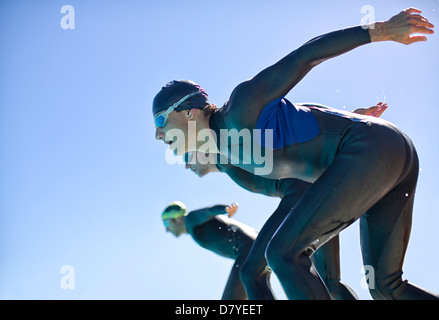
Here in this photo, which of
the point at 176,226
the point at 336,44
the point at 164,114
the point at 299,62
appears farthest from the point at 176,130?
the point at 176,226

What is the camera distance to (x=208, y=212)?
6602mm

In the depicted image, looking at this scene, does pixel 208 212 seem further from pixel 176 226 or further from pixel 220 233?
pixel 176 226

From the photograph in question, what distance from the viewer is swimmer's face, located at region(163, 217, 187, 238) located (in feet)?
23.7

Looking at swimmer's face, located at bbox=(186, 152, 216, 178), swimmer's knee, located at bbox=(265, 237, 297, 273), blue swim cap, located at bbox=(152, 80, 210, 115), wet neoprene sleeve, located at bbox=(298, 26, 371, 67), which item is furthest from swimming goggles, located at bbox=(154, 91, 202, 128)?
swimmer's face, located at bbox=(186, 152, 216, 178)

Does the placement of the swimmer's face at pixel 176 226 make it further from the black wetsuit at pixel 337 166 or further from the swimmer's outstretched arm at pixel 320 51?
the swimmer's outstretched arm at pixel 320 51

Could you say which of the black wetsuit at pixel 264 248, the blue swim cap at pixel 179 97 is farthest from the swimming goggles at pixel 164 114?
the black wetsuit at pixel 264 248

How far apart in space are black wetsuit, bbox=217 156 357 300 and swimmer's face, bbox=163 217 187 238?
2.09 m

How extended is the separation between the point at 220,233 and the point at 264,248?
2.90 m

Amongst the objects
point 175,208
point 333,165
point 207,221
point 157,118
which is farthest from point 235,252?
point 333,165

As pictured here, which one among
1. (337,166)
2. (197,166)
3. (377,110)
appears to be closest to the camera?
(337,166)

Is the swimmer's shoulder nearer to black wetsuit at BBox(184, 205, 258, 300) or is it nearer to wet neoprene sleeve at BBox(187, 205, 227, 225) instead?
black wetsuit at BBox(184, 205, 258, 300)

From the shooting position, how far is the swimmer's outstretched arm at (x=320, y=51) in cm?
338

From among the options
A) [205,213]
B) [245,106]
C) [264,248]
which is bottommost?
[264,248]

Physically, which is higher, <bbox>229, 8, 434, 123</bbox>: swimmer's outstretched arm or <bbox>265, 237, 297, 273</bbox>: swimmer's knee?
<bbox>229, 8, 434, 123</bbox>: swimmer's outstretched arm
